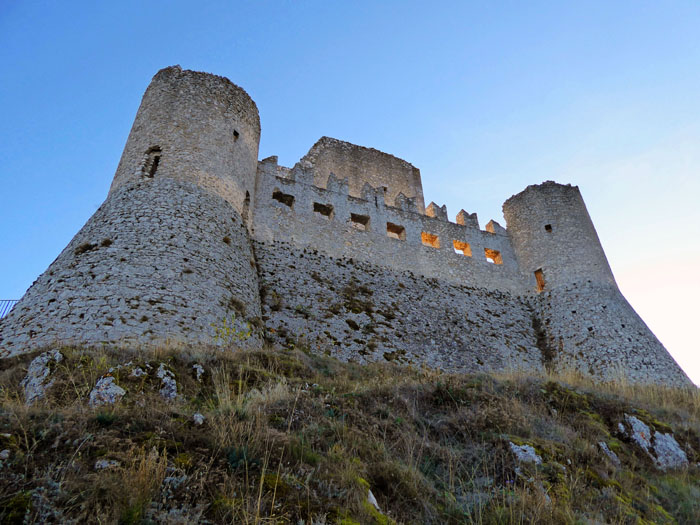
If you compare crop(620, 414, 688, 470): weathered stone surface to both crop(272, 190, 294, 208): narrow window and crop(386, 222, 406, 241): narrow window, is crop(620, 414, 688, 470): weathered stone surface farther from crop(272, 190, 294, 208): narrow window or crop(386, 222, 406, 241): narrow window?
crop(272, 190, 294, 208): narrow window

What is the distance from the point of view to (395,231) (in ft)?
65.7

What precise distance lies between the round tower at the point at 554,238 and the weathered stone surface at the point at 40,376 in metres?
18.7

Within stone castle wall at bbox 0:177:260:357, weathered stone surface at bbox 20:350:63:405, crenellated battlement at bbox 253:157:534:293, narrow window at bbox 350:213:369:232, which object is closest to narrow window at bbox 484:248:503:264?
crenellated battlement at bbox 253:157:534:293

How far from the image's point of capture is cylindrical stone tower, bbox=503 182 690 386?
626 inches

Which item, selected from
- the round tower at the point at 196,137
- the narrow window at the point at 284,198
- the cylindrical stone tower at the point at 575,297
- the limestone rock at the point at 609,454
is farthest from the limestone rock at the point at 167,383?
the cylindrical stone tower at the point at 575,297

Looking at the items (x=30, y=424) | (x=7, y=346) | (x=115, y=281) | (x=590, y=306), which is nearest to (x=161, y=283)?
(x=115, y=281)

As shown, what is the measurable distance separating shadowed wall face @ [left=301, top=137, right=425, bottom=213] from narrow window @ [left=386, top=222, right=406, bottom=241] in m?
3.72

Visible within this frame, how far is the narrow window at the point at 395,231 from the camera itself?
19.6 metres

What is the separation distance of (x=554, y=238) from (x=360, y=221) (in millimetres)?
9283

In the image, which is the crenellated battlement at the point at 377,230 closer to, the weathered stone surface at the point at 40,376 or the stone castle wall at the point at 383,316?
the stone castle wall at the point at 383,316

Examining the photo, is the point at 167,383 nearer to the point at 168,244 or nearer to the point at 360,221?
the point at 168,244

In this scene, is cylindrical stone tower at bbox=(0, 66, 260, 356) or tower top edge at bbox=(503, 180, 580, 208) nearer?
cylindrical stone tower at bbox=(0, 66, 260, 356)

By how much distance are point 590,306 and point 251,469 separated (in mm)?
18053

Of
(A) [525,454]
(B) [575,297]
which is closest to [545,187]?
(B) [575,297]
